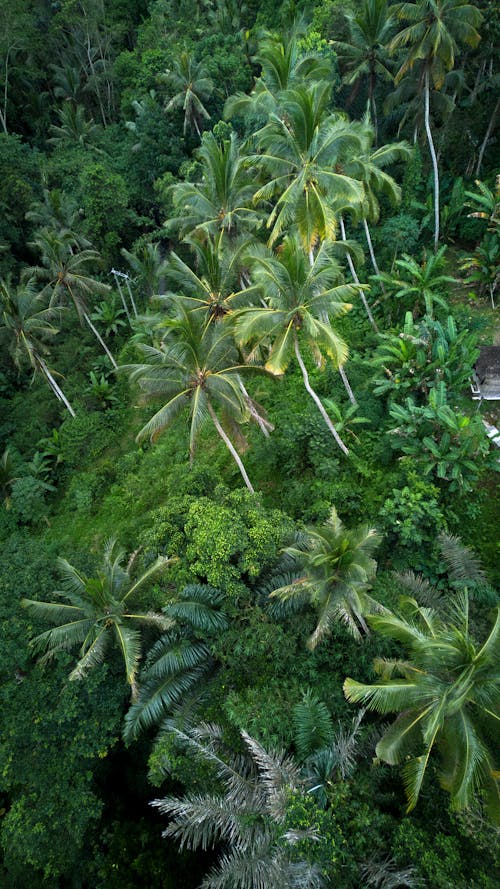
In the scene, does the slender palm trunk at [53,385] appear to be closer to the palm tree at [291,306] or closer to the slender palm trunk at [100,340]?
the slender palm trunk at [100,340]

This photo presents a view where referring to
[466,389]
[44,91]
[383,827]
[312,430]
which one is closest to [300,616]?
[383,827]

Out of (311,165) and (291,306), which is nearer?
(291,306)

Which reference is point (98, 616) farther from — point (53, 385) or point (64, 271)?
point (64, 271)

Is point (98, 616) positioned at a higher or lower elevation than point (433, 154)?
lower

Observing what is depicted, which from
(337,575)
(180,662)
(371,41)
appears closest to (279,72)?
(371,41)

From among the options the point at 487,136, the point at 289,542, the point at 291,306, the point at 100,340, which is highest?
the point at 487,136

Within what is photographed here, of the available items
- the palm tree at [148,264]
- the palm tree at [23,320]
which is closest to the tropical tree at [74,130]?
the palm tree at [148,264]
